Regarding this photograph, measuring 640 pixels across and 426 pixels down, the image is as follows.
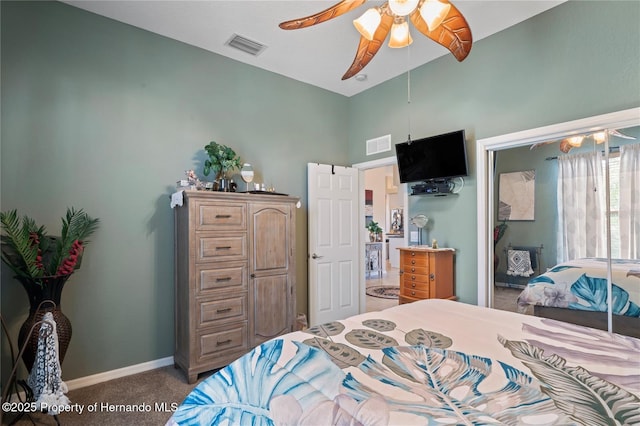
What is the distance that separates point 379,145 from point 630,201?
2.49 metres

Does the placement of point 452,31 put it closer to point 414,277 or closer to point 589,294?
point 589,294

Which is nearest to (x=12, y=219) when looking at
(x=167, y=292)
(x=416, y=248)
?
(x=167, y=292)

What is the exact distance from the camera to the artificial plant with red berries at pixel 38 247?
6.91 feet

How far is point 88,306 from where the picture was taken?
8.69ft

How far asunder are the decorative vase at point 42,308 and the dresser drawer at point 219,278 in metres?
0.92

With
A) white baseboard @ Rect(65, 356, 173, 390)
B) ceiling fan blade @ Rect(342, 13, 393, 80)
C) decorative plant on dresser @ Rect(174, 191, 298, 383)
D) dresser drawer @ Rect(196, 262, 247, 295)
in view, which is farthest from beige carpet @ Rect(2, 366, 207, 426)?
ceiling fan blade @ Rect(342, 13, 393, 80)

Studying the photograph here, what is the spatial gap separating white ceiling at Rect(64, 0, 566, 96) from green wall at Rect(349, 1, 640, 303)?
177mm

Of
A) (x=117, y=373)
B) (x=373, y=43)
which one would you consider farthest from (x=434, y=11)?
(x=117, y=373)

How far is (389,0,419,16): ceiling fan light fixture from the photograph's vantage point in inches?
71.9

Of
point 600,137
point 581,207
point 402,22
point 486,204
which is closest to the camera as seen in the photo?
point 402,22

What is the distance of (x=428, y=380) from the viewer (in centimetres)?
106

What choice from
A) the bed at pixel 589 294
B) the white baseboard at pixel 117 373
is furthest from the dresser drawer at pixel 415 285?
the white baseboard at pixel 117 373

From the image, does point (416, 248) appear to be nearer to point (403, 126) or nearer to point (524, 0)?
point (403, 126)

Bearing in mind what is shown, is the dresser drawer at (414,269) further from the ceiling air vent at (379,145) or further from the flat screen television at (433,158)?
the ceiling air vent at (379,145)
